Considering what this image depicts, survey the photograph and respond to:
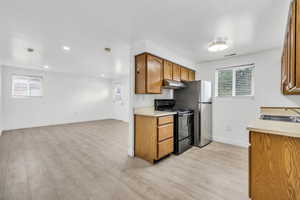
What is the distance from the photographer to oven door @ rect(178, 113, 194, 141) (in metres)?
2.95

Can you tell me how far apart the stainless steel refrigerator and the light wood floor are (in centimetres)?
38

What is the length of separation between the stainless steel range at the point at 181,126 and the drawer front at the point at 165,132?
18 centimetres

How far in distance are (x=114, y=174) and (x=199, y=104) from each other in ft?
8.10

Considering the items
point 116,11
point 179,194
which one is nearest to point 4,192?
point 179,194

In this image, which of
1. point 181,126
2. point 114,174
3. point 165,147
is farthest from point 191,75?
point 114,174

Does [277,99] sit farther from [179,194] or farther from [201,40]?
[179,194]

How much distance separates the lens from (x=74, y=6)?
5.52ft

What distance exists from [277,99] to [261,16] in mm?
2116

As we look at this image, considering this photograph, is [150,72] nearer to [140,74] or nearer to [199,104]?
[140,74]

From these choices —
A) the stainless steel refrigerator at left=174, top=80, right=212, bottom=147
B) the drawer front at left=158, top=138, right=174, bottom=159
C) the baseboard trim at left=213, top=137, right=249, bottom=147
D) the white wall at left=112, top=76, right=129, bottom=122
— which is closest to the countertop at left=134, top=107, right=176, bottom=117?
the drawer front at left=158, top=138, right=174, bottom=159

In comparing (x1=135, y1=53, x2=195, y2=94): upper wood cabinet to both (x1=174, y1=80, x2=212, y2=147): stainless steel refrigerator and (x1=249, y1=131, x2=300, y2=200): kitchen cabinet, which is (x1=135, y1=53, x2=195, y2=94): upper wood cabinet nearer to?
(x1=174, y1=80, x2=212, y2=147): stainless steel refrigerator

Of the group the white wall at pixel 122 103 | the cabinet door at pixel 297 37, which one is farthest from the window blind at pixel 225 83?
the white wall at pixel 122 103

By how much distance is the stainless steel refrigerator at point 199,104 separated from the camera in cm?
336

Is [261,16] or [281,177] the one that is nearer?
[281,177]
